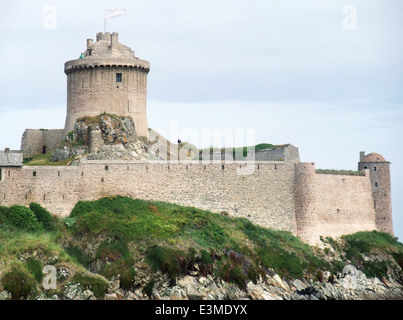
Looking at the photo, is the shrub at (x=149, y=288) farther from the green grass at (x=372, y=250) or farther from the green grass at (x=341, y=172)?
the green grass at (x=341, y=172)

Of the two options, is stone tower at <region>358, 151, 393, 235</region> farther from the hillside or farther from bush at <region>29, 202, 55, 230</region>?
bush at <region>29, 202, 55, 230</region>

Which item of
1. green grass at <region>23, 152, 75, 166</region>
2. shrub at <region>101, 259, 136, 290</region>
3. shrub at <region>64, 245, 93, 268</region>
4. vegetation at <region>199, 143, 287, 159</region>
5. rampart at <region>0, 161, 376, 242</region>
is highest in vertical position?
vegetation at <region>199, 143, 287, 159</region>

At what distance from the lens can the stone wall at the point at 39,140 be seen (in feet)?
260

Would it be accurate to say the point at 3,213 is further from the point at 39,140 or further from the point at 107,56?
the point at 107,56

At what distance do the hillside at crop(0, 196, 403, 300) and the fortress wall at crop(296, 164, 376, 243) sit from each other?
5.46 feet

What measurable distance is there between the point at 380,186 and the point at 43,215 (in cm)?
2819

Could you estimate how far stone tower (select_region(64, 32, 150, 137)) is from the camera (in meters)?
76.8

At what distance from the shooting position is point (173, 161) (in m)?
73.2

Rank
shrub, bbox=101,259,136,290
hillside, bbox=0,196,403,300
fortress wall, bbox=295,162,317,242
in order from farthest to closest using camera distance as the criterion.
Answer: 1. fortress wall, bbox=295,162,317,242
2. shrub, bbox=101,259,136,290
3. hillside, bbox=0,196,403,300

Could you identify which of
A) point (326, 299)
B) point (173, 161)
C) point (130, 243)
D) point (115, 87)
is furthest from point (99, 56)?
point (326, 299)

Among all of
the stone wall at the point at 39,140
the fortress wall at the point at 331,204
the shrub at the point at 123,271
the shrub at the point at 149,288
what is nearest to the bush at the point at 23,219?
the shrub at the point at 123,271

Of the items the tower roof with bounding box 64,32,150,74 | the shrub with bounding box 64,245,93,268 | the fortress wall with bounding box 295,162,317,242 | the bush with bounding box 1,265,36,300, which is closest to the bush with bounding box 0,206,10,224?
the shrub with bounding box 64,245,93,268

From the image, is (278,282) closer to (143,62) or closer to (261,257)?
(261,257)
